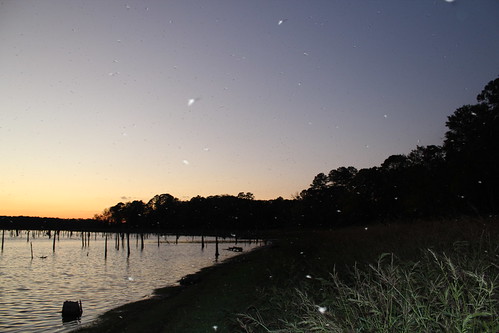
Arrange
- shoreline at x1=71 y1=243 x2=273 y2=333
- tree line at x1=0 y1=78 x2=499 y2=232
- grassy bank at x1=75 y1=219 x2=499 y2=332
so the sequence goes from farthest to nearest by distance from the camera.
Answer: tree line at x1=0 y1=78 x2=499 y2=232, shoreline at x1=71 y1=243 x2=273 y2=333, grassy bank at x1=75 y1=219 x2=499 y2=332

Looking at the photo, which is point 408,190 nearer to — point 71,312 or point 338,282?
point 71,312

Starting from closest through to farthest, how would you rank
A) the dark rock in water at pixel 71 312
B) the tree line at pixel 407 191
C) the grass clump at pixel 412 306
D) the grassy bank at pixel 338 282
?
the grass clump at pixel 412 306 → the grassy bank at pixel 338 282 → the dark rock in water at pixel 71 312 → the tree line at pixel 407 191

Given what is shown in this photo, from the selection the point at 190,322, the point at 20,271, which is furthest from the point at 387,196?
Answer: the point at 190,322

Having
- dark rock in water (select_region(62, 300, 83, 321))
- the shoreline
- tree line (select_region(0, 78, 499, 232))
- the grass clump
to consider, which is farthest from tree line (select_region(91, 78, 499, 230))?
dark rock in water (select_region(62, 300, 83, 321))

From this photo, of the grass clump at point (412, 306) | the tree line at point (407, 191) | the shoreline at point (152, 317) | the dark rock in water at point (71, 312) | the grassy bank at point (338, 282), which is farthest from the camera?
the tree line at point (407, 191)

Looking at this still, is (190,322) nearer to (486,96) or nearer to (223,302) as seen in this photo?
(223,302)

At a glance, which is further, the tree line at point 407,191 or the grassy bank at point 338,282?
the tree line at point 407,191

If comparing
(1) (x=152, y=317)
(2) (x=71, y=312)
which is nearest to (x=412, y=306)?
(1) (x=152, y=317)

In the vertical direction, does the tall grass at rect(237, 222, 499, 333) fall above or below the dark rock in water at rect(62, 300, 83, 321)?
above

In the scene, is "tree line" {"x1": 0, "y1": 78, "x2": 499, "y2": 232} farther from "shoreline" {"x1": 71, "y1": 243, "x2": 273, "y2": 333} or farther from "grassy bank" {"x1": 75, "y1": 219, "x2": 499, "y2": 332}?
"shoreline" {"x1": 71, "y1": 243, "x2": 273, "y2": 333}

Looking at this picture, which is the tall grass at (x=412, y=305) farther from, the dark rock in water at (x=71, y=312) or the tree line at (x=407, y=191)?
the dark rock in water at (x=71, y=312)

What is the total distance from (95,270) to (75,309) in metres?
28.7

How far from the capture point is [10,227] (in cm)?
14550

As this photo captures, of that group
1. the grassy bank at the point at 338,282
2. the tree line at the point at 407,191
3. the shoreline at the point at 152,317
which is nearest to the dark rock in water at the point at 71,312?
the shoreline at the point at 152,317
